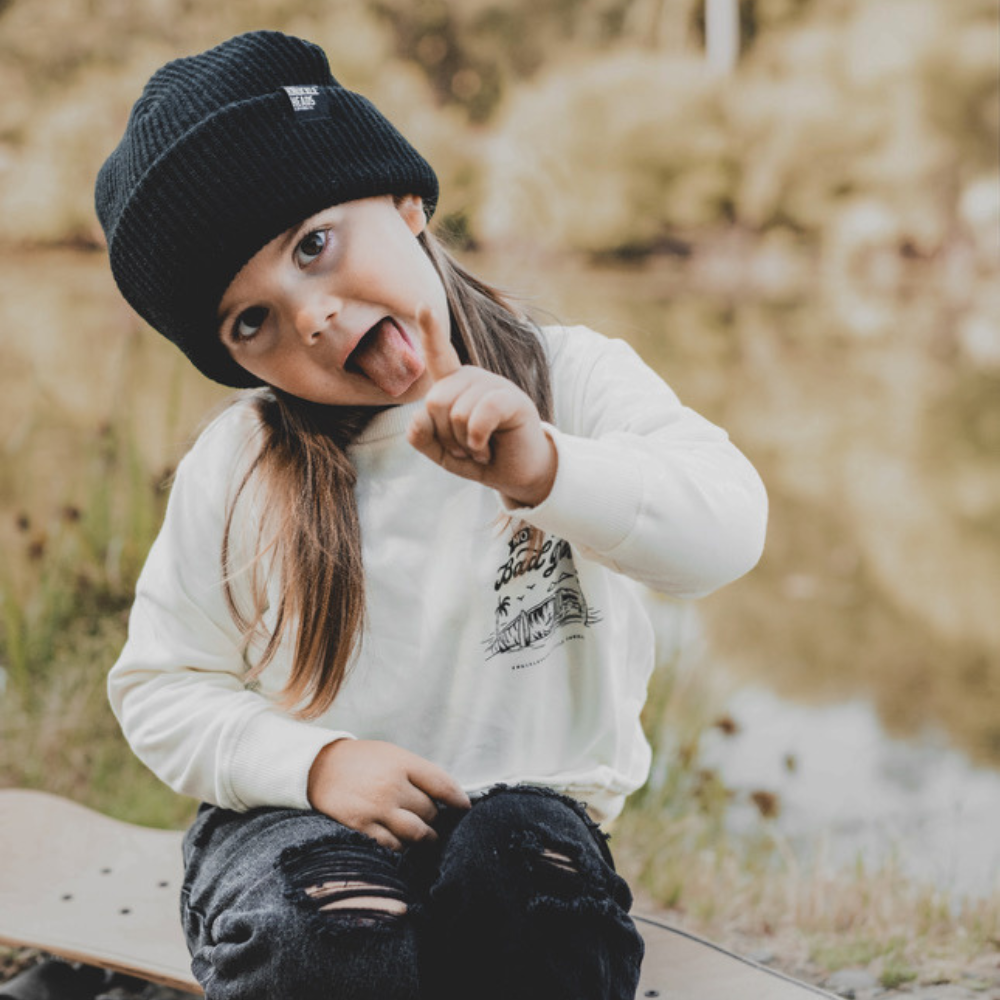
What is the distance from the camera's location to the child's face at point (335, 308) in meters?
0.95

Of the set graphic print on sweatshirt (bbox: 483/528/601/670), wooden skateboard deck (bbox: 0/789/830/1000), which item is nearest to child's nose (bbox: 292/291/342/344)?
graphic print on sweatshirt (bbox: 483/528/601/670)

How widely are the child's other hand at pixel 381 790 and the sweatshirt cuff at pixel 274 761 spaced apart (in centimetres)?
1

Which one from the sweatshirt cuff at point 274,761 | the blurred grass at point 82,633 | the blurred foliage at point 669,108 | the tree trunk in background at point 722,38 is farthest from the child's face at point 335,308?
the tree trunk in background at point 722,38

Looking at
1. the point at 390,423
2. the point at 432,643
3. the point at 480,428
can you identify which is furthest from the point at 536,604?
the point at 480,428

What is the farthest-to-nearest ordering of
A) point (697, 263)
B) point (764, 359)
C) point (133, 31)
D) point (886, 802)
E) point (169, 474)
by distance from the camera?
point (697, 263)
point (764, 359)
point (133, 31)
point (886, 802)
point (169, 474)

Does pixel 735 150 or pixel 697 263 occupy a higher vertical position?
pixel 735 150

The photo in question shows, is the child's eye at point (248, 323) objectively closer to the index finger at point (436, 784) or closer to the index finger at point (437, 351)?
the index finger at point (437, 351)

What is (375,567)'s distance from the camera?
1.05 metres

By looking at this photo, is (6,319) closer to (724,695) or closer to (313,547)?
(724,695)

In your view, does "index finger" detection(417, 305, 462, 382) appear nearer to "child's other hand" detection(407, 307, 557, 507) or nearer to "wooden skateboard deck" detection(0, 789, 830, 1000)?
"child's other hand" detection(407, 307, 557, 507)

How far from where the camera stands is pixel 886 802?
2.19 m

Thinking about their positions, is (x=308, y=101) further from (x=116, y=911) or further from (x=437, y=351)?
(x=116, y=911)

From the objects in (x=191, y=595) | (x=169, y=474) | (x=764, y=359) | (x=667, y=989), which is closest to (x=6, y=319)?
(x=169, y=474)

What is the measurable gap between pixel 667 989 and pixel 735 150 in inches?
206
